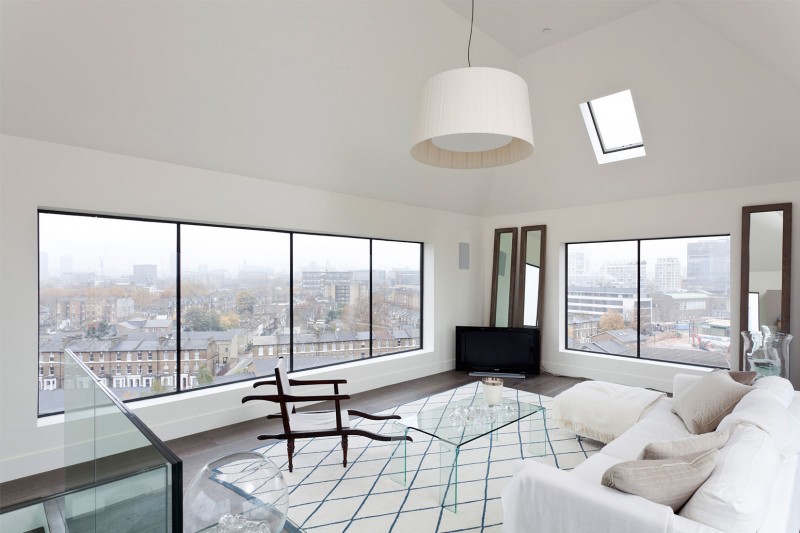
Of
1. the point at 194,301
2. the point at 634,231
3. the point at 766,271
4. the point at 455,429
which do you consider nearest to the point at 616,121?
the point at 634,231

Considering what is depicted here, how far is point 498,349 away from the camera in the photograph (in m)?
7.04

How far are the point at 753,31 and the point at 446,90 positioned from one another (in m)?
2.96

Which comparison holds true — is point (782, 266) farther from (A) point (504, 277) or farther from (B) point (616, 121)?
(A) point (504, 277)

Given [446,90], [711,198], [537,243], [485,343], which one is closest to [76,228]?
[446,90]

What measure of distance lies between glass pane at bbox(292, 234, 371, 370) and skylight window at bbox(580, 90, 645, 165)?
3.44 m

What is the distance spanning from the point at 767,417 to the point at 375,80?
167 inches

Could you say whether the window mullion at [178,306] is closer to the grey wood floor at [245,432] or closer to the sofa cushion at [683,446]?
the grey wood floor at [245,432]

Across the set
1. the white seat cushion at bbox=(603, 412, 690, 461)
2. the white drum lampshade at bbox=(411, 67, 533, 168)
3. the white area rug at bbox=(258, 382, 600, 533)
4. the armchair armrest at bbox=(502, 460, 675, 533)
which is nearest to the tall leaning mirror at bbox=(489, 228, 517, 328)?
the white area rug at bbox=(258, 382, 600, 533)

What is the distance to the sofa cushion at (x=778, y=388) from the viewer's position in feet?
10.2

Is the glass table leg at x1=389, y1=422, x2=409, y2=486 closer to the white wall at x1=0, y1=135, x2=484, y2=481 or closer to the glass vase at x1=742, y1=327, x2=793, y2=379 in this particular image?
the white wall at x1=0, y1=135, x2=484, y2=481

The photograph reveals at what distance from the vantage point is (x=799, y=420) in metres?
2.71

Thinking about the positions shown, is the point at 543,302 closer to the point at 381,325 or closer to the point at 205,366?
the point at 381,325

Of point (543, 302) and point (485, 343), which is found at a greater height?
point (543, 302)

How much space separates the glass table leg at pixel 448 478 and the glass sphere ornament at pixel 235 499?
1.74m
